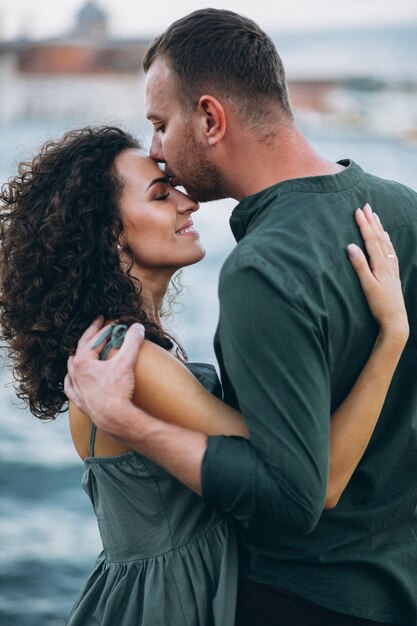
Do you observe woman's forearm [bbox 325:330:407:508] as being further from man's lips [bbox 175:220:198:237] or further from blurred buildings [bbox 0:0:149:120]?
blurred buildings [bbox 0:0:149:120]

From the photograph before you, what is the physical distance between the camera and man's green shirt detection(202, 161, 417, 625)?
1342 mm

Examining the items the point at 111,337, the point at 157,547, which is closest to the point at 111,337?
the point at 111,337

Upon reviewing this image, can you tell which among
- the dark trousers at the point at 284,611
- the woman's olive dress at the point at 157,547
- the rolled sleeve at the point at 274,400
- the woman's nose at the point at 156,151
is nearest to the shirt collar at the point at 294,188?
the rolled sleeve at the point at 274,400

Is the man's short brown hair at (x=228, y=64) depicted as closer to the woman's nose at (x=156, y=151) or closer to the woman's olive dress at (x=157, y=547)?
the woman's nose at (x=156, y=151)

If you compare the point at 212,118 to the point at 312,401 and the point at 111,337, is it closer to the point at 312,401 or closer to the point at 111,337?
the point at 111,337

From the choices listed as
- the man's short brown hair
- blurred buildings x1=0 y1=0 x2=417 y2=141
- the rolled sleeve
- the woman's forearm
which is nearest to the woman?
the woman's forearm

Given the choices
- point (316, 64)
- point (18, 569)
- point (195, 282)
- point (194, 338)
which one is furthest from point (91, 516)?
point (316, 64)

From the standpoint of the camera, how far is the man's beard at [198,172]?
1.65m

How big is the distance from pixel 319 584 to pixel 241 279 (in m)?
0.56

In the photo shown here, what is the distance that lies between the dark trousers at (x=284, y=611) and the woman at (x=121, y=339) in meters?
0.04

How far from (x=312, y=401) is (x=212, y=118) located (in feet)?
1.80

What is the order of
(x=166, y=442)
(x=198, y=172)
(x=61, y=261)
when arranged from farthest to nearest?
(x=61, y=261)
(x=198, y=172)
(x=166, y=442)

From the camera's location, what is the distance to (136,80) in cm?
5047

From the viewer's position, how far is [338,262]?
57.1 inches
